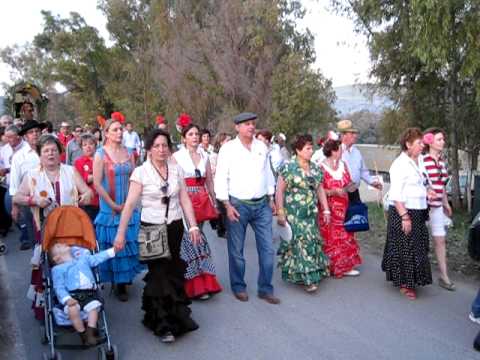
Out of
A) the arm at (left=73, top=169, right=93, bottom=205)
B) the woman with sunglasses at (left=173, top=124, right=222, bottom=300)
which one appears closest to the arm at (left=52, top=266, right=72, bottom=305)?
the arm at (left=73, top=169, right=93, bottom=205)

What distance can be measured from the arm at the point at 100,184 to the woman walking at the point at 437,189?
3.57 metres

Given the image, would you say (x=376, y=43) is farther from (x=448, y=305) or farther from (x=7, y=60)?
(x=7, y=60)

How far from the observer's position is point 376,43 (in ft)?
36.7

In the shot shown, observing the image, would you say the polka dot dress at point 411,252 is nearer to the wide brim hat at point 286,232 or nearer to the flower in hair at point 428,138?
the flower in hair at point 428,138

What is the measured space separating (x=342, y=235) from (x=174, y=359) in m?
3.12

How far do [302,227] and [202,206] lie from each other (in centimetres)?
126

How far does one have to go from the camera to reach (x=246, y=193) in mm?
5906

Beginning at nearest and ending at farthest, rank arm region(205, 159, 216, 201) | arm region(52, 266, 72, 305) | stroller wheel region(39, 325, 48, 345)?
arm region(52, 266, 72, 305)
stroller wheel region(39, 325, 48, 345)
arm region(205, 159, 216, 201)

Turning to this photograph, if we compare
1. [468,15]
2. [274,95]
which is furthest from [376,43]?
[274,95]

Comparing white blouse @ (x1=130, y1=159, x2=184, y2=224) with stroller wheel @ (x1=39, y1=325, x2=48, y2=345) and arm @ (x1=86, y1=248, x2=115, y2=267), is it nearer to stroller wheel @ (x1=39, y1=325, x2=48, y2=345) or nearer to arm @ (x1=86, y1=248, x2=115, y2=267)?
arm @ (x1=86, y1=248, x2=115, y2=267)

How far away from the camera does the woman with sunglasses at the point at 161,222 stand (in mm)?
4969

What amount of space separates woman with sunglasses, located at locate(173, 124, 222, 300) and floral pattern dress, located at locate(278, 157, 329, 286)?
93 cm

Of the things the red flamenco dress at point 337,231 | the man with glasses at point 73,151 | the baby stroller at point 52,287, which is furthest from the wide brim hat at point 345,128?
the man with glasses at point 73,151

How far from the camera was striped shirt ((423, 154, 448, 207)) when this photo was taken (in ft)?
20.6
